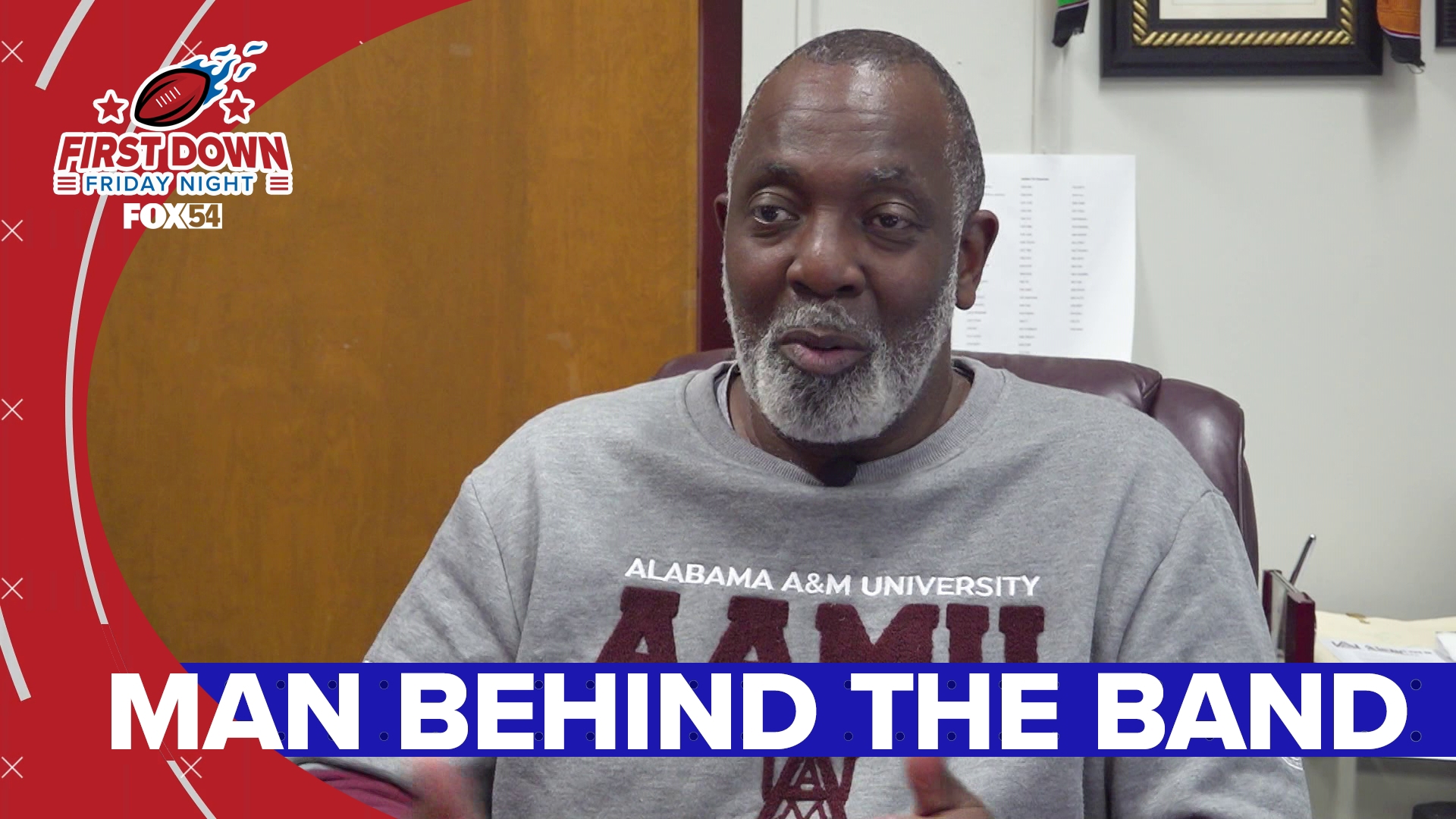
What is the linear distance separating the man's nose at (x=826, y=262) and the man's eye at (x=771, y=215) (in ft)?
0.07

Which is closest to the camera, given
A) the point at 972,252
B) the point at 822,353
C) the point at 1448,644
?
the point at 822,353

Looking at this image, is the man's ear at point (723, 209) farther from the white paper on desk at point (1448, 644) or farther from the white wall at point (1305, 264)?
the white paper on desk at point (1448, 644)

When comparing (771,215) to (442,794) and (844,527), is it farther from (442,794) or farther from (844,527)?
(442,794)

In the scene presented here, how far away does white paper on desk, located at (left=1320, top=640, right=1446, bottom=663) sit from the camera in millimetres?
1228

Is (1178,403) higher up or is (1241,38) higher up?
(1241,38)

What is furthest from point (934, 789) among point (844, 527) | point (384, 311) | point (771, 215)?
point (384, 311)

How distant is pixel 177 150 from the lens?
5.06 feet

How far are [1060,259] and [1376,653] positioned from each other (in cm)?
62

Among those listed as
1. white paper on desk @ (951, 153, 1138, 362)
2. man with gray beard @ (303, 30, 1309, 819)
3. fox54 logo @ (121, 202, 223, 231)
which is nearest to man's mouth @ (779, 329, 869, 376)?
man with gray beard @ (303, 30, 1309, 819)

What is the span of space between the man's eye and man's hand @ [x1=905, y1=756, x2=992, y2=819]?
46 cm

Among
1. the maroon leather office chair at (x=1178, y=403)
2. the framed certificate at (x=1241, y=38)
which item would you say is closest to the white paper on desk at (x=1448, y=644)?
the maroon leather office chair at (x=1178, y=403)

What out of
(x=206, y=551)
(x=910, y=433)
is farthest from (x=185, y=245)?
(x=910, y=433)

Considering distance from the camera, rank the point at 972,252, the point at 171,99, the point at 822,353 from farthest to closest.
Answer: the point at 171,99 < the point at 972,252 < the point at 822,353

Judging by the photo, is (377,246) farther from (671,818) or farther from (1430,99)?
(1430,99)
